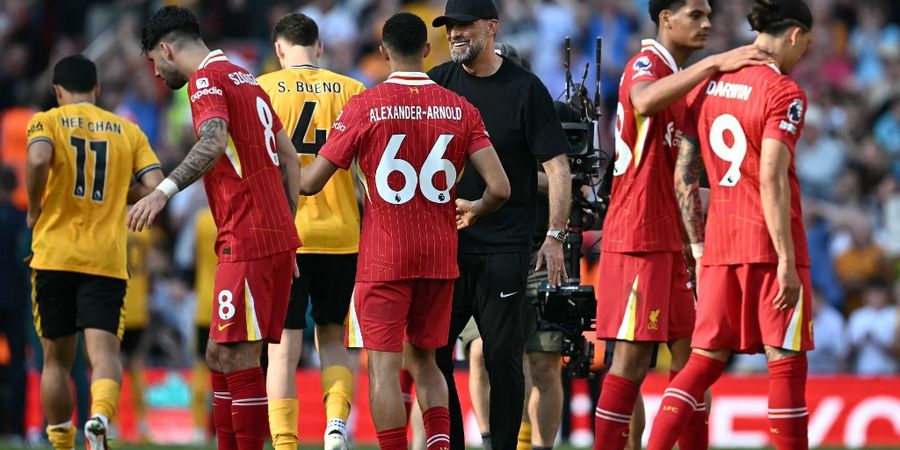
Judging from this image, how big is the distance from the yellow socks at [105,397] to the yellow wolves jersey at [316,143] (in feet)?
5.47

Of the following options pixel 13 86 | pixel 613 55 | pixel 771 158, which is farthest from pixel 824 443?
pixel 13 86

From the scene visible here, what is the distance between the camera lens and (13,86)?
Answer: 2067 cm

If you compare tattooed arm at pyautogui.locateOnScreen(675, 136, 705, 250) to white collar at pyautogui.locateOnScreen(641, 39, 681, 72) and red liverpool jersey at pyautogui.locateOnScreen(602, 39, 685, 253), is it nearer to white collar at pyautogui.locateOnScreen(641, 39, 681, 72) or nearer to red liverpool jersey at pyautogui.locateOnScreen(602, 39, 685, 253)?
red liverpool jersey at pyautogui.locateOnScreen(602, 39, 685, 253)

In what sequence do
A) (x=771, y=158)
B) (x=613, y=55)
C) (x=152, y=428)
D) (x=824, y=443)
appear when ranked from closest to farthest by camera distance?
(x=771, y=158) → (x=824, y=443) → (x=152, y=428) → (x=613, y=55)

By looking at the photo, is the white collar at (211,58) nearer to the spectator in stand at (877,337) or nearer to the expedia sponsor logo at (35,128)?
the expedia sponsor logo at (35,128)

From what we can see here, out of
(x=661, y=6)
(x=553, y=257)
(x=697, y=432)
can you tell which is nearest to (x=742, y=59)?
(x=661, y=6)

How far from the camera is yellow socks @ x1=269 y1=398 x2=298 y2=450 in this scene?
923 cm

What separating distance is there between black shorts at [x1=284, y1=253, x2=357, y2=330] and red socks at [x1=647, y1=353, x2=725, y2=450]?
2447 millimetres

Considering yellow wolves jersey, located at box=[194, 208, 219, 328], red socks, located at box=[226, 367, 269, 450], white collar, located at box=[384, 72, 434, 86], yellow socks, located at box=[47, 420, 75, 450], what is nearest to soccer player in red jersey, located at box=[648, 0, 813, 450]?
white collar, located at box=[384, 72, 434, 86]

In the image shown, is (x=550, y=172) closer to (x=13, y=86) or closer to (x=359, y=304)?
(x=359, y=304)

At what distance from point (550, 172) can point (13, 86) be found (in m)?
13.3

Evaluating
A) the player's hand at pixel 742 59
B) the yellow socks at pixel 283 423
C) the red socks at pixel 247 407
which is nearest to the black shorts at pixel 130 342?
the yellow socks at pixel 283 423

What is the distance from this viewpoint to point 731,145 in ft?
27.2

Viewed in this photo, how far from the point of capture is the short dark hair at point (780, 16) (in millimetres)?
8266
